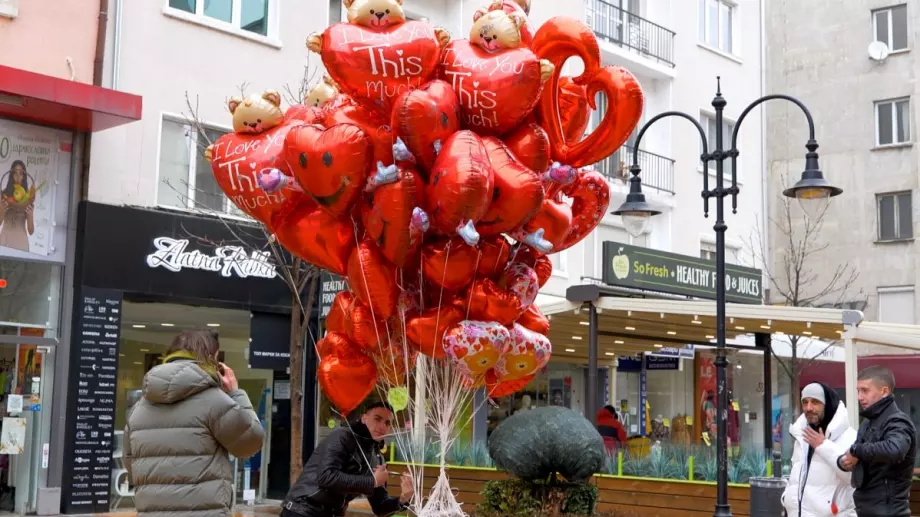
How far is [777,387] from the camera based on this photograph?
3030 centimetres

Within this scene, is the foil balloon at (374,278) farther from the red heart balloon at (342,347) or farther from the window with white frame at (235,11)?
the window with white frame at (235,11)

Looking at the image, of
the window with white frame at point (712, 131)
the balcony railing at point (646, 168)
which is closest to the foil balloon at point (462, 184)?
the balcony railing at point (646, 168)

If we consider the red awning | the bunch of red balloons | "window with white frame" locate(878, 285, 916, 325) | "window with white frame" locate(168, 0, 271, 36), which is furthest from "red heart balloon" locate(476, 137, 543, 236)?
"window with white frame" locate(878, 285, 916, 325)

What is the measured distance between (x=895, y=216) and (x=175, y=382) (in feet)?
Result: 101

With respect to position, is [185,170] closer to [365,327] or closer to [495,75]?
[365,327]

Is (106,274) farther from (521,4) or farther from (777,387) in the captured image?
(777,387)

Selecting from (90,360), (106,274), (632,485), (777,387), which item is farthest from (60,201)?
(777,387)

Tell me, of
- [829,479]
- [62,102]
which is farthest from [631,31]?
[829,479]

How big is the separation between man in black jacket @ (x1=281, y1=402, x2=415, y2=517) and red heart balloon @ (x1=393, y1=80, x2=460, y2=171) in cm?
157

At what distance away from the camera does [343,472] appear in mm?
6711

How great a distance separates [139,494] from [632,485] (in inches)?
364

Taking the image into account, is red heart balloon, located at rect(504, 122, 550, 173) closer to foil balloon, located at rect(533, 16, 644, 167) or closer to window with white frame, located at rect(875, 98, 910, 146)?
foil balloon, located at rect(533, 16, 644, 167)

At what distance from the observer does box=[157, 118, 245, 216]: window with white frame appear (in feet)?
55.5

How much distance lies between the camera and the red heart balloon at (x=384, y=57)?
275 inches
